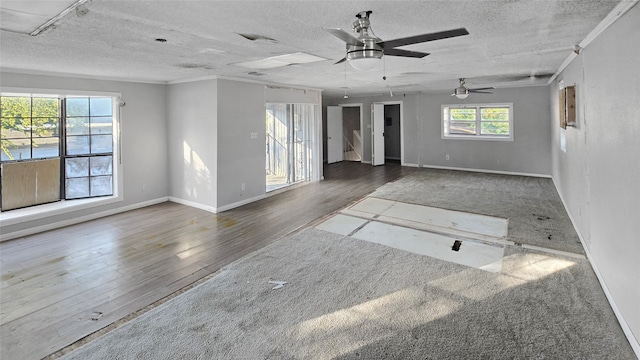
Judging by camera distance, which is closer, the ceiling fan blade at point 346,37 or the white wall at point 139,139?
the ceiling fan blade at point 346,37

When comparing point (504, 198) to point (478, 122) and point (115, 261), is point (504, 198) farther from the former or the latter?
point (115, 261)

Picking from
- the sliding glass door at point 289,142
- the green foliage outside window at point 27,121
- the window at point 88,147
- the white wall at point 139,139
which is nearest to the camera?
the green foliage outside window at point 27,121

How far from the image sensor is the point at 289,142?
25.2 feet

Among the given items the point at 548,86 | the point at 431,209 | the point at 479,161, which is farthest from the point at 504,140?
the point at 431,209

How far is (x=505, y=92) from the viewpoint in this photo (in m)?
8.41

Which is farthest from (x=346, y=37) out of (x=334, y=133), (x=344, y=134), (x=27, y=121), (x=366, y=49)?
(x=344, y=134)

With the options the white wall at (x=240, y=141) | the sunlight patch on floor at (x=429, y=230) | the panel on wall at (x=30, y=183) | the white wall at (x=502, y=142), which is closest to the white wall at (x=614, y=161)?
the sunlight patch on floor at (x=429, y=230)

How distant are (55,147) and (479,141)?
9619 mm

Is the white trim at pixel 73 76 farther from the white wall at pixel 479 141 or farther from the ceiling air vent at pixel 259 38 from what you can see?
the white wall at pixel 479 141

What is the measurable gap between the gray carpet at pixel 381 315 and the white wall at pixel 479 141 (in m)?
5.84

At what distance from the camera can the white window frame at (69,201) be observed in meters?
4.50

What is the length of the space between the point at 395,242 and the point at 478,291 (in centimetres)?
128

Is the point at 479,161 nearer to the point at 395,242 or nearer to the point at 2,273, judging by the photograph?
the point at 395,242

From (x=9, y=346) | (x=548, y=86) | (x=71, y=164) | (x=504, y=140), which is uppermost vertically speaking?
(x=548, y=86)
